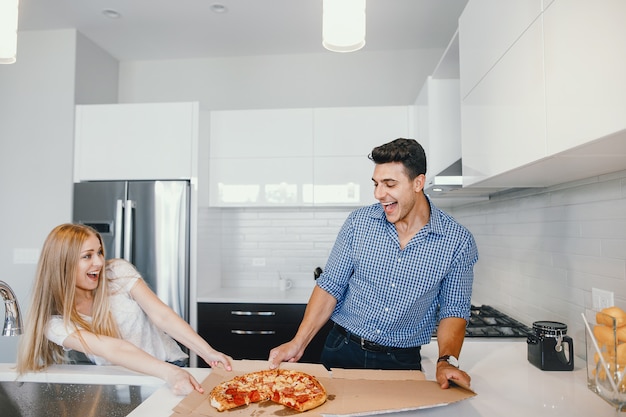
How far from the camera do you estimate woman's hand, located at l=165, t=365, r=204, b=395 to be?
4.06 ft

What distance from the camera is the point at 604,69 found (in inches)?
38.9

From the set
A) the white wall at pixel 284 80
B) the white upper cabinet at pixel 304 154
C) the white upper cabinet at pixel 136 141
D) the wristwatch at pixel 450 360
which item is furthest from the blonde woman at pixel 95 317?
the white wall at pixel 284 80

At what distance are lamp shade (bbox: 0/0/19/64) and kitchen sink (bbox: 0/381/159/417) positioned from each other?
3.12 feet

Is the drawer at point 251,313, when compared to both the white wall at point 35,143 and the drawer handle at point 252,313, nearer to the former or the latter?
the drawer handle at point 252,313

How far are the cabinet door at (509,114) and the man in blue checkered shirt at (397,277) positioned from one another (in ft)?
0.91

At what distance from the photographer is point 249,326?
10.1ft

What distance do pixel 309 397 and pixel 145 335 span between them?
100 centimetres

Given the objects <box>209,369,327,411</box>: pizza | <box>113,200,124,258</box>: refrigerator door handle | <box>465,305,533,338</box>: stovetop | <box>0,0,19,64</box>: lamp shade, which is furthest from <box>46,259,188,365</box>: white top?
<box>465,305,533,338</box>: stovetop

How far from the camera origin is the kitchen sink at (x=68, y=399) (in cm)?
124

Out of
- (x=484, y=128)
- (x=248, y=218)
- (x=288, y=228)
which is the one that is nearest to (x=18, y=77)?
(x=248, y=218)

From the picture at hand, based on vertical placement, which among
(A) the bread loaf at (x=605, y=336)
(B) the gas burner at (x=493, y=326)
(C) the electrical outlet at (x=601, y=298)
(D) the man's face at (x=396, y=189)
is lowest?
(B) the gas burner at (x=493, y=326)

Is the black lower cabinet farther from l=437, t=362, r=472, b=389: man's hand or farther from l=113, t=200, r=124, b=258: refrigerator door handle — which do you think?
l=437, t=362, r=472, b=389: man's hand

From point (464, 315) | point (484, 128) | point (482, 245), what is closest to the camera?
point (464, 315)

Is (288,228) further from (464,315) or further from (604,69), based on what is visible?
(604,69)
